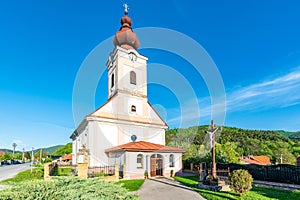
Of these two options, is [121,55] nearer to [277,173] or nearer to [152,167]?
[152,167]

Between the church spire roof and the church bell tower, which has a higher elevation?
the church spire roof

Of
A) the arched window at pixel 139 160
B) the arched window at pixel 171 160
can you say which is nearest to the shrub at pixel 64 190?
the arched window at pixel 139 160

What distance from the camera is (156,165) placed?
1784 cm

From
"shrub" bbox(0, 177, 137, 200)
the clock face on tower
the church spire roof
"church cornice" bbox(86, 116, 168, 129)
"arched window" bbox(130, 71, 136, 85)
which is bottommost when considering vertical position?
"shrub" bbox(0, 177, 137, 200)

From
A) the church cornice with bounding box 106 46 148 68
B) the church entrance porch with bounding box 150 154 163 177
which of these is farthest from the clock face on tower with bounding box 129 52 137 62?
the church entrance porch with bounding box 150 154 163 177

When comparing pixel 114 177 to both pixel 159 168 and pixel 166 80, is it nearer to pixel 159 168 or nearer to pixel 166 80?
pixel 159 168

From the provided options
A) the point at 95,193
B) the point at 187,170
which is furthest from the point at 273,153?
the point at 95,193

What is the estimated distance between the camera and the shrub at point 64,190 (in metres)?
3.10

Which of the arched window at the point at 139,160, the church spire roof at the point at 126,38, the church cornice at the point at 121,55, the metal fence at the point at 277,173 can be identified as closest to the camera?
the metal fence at the point at 277,173

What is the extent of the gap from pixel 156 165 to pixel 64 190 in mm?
15198

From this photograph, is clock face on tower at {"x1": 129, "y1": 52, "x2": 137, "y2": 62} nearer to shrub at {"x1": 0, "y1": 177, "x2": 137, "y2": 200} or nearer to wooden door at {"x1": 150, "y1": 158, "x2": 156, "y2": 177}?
wooden door at {"x1": 150, "y1": 158, "x2": 156, "y2": 177}

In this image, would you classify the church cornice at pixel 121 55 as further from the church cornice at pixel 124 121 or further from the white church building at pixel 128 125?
the church cornice at pixel 124 121

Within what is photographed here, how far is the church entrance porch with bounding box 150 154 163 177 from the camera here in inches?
686

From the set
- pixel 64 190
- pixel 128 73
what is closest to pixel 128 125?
pixel 128 73
